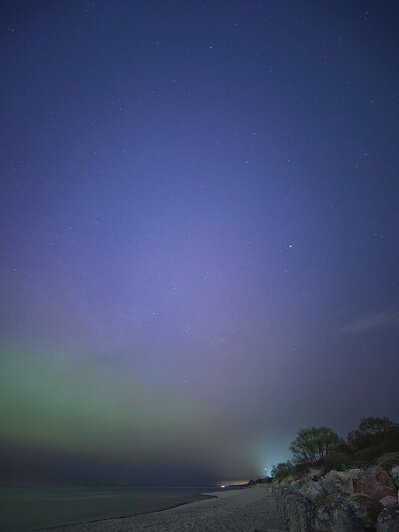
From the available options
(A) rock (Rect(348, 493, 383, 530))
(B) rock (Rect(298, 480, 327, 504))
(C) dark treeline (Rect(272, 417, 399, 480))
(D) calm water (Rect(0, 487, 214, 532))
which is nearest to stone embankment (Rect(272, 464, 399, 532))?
(A) rock (Rect(348, 493, 383, 530))

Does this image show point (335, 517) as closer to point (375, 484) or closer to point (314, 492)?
point (375, 484)

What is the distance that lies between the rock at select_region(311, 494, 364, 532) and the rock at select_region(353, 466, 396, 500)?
3.06 metres

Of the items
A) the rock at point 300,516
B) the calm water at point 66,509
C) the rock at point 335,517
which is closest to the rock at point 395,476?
the rock at point 300,516

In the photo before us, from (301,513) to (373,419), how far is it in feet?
156

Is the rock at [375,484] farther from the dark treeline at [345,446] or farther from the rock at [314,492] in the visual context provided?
the dark treeline at [345,446]

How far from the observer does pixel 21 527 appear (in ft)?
88.8

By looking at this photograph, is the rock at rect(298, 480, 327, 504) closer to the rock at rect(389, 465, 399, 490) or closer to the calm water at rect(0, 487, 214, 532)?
the rock at rect(389, 465, 399, 490)

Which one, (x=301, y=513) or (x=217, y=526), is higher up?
(x=301, y=513)

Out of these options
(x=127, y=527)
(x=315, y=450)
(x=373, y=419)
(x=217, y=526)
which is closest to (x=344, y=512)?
(x=217, y=526)

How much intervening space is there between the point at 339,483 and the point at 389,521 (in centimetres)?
693

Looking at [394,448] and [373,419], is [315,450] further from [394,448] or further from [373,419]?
[394,448]

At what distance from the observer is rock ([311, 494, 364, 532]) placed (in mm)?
9560

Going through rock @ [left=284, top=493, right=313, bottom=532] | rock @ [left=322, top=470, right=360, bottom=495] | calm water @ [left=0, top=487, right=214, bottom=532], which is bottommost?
calm water @ [left=0, top=487, right=214, bottom=532]

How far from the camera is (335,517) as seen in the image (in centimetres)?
966
